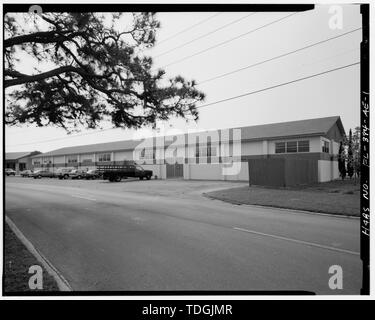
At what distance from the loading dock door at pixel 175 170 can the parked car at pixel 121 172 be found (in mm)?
3859

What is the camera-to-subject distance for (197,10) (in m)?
2.55

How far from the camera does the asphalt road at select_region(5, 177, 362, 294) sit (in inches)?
144

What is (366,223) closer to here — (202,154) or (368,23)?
(368,23)

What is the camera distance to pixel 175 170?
121ft

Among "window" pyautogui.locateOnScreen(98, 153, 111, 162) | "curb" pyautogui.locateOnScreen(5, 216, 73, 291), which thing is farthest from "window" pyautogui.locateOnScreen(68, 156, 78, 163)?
"curb" pyautogui.locateOnScreen(5, 216, 73, 291)

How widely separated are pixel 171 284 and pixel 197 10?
332 cm

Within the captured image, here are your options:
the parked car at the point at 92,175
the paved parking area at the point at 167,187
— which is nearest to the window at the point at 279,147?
the paved parking area at the point at 167,187

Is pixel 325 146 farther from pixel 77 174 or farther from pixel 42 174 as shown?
pixel 42 174

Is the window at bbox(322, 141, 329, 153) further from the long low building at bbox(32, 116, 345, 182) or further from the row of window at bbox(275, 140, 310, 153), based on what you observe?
the row of window at bbox(275, 140, 310, 153)

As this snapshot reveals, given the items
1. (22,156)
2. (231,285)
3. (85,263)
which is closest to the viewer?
(231,285)

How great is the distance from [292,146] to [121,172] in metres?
18.4

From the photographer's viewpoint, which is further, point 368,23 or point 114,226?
point 114,226

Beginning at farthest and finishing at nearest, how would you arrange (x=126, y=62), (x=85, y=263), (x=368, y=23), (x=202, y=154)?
(x=202, y=154) < (x=126, y=62) < (x=85, y=263) < (x=368, y=23)
